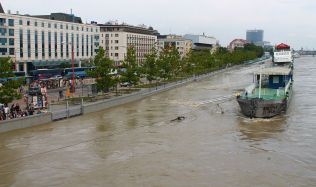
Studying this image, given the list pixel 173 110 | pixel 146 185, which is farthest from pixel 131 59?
pixel 146 185

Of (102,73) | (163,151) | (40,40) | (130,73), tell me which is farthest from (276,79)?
(40,40)

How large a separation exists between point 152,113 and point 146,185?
27075 millimetres

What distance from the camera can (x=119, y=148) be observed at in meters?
32.6

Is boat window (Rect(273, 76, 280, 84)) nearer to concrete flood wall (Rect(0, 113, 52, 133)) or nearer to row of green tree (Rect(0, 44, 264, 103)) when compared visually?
row of green tree (Rect(0, 44, 264, 103))

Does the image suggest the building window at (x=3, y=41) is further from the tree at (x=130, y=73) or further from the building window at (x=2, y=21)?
the tree at (x=130, y=73)

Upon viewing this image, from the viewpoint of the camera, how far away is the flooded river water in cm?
2531

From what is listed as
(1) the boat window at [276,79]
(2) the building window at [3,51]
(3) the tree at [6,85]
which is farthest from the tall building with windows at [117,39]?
(3) the tree at [6,85]

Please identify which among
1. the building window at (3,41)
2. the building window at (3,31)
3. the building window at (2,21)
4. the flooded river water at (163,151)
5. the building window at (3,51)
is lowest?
the flooded river water at (163,151)

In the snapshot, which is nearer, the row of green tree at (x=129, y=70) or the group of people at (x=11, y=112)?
the group of people at (x=11, y=112)

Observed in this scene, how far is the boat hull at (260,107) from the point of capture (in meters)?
45.7

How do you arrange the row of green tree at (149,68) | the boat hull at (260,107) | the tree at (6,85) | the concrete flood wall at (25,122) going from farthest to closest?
the row of green tree at (149,68) < the boat hull at (260,107) < the tree at (6,85) < the concrete flood wall at (25,122)

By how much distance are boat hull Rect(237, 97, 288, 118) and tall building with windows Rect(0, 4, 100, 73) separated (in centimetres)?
5536

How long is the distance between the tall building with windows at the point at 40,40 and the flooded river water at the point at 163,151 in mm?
49377

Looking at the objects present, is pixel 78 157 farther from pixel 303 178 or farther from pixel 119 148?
pixel 303 178
